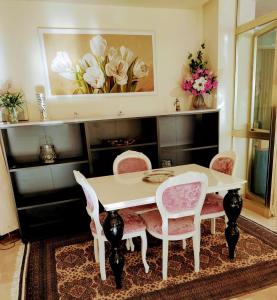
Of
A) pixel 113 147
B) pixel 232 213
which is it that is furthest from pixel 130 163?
pixel 232 213

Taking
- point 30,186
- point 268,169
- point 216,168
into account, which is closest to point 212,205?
point 216,168

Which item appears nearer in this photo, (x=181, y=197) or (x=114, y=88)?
(x=181, y=197)

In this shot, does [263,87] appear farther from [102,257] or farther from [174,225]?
[102,257]

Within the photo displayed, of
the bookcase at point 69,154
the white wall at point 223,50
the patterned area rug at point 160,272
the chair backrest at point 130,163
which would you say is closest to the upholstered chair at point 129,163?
the chair backrest at point 130,163

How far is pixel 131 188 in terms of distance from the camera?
1.93 meters

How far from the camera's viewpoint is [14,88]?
8.34ft

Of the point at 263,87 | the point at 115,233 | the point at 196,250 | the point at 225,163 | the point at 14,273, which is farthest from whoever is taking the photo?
the point at 263,87

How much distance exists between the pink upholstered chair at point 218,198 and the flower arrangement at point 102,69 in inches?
55.7

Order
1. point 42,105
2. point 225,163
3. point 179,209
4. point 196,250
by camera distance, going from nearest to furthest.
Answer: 1. point 179,209
2. point 196,250
3. point 225,163
4. point 42,105

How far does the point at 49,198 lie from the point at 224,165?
6.59ft

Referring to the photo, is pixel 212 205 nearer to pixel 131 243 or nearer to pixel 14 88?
pixel 131 243

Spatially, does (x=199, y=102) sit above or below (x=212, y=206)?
above

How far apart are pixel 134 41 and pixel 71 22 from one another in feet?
2.53

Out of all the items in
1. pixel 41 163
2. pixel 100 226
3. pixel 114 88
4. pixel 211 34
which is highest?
pixel 211 34
